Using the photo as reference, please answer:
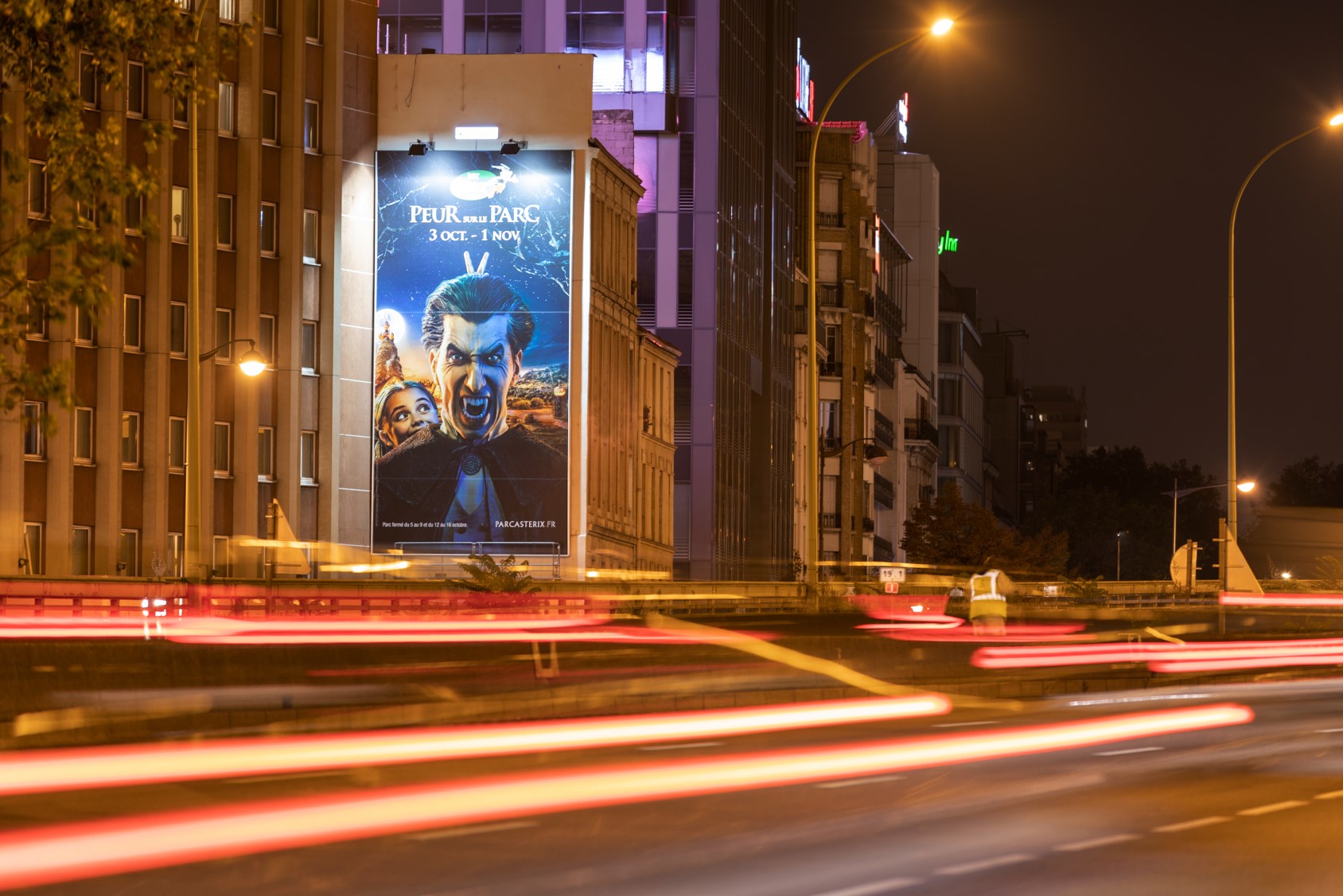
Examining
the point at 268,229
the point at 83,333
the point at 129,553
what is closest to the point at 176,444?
the point at 129,553

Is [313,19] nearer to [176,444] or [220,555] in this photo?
[176,444]

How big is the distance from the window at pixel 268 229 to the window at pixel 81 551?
30.6 feet

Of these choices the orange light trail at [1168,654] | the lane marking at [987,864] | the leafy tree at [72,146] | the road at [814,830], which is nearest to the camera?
the road at [814,830]

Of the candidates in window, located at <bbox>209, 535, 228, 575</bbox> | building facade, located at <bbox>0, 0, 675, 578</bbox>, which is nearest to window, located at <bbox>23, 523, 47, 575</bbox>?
building facade, located at <bbox>0, 0, 675, 578</bbox>

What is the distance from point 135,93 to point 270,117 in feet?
12.7

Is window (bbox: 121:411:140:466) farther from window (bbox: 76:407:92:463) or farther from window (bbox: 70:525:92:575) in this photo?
window (bbox: 70:525:92:575)

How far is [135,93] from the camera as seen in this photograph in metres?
57.5

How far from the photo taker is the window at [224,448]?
192 ft

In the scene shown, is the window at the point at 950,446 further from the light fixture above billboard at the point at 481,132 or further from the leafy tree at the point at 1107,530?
the light fixture above billboard at the point at 481,132

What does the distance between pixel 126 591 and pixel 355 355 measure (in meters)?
15.7

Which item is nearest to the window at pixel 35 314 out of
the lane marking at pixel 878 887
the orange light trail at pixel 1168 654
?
the lane marking at pixel 878 887

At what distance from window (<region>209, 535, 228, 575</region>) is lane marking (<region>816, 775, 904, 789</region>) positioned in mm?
42454

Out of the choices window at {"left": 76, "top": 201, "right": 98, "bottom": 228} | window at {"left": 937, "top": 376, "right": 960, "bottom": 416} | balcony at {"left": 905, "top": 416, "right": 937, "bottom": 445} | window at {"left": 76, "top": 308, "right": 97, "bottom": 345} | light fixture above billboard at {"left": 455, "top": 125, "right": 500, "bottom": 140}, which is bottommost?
window at {"left": 76, "top": 201, "right": 98, "bottom": 228}

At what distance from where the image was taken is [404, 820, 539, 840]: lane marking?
43.4 ft
